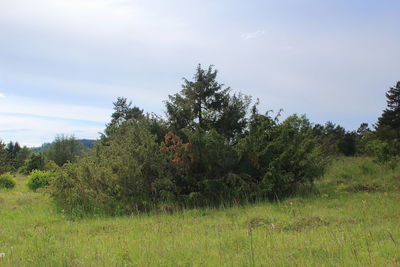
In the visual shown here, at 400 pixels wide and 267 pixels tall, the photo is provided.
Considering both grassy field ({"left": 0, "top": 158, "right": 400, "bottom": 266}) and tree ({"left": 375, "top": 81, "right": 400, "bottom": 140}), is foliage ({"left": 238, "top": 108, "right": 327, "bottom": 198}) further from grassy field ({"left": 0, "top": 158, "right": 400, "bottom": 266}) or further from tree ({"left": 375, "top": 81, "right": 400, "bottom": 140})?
tree ({"left": 375, "top": 81, "right": 400, "bottom": 140})

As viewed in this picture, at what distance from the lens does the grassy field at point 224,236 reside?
3.67 meters

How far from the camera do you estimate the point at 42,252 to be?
12.8ft

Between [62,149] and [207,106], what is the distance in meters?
31.7

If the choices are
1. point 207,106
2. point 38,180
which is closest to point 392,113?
point 207,106

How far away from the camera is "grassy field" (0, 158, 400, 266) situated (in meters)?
3.67

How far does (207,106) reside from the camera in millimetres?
14922

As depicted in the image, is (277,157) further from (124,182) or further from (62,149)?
(62,149)

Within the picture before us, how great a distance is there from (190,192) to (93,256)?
192 inches

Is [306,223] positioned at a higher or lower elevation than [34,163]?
lower

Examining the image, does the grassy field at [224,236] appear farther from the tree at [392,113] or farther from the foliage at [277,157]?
the tree at [392,113]

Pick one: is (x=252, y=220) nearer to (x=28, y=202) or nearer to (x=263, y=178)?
(x=263, y=178)

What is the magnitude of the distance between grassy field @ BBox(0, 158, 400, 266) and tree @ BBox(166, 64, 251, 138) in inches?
209

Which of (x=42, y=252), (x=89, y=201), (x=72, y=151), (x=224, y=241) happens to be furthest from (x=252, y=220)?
(x=72, y=151)

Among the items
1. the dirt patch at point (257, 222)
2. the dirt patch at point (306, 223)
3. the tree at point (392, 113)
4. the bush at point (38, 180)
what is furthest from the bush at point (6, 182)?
the tree at point (392, 113)
